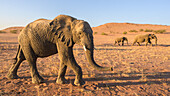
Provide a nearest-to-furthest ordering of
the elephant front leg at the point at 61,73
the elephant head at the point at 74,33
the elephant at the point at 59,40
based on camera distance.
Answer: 1. the elephant head at the point at 74,33
2. the elephant at the point at 59,40
3. the elephant front leg at the point at 61,73

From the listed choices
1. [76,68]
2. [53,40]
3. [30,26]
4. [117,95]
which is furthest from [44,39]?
[117,95]

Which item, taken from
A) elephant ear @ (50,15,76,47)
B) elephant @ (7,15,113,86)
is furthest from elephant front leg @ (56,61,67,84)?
elephant ear @ (50,15,76,47)

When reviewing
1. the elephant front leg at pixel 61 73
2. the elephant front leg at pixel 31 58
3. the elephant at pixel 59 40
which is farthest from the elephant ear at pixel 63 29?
the elephant front leg at pixel 31 58

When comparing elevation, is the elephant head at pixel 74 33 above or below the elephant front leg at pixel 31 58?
above

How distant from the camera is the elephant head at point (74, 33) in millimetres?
3232

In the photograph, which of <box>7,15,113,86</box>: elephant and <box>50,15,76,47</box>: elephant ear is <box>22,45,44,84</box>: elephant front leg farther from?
<box>50,15,76,47</box>: elephant ear

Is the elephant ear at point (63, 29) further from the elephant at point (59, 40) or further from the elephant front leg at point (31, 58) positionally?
the elephant front leg at point (31, 58)

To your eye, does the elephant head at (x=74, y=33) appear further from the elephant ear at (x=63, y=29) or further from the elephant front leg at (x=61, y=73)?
the elephant front leg at (x=61, y=73)

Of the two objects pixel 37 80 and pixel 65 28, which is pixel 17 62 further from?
pixel 65 28

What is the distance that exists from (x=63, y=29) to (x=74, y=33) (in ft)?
1.22

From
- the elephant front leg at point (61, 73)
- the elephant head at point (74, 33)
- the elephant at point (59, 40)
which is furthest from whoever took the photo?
the elephant front leg at point (61, 73)

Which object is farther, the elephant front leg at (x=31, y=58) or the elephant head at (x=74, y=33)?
the elephant front leg at (x=31, y=58)

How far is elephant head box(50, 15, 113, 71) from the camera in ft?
10.6

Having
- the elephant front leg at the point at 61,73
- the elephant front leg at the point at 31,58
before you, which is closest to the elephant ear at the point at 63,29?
the elephant front leg at the point at 61,73
